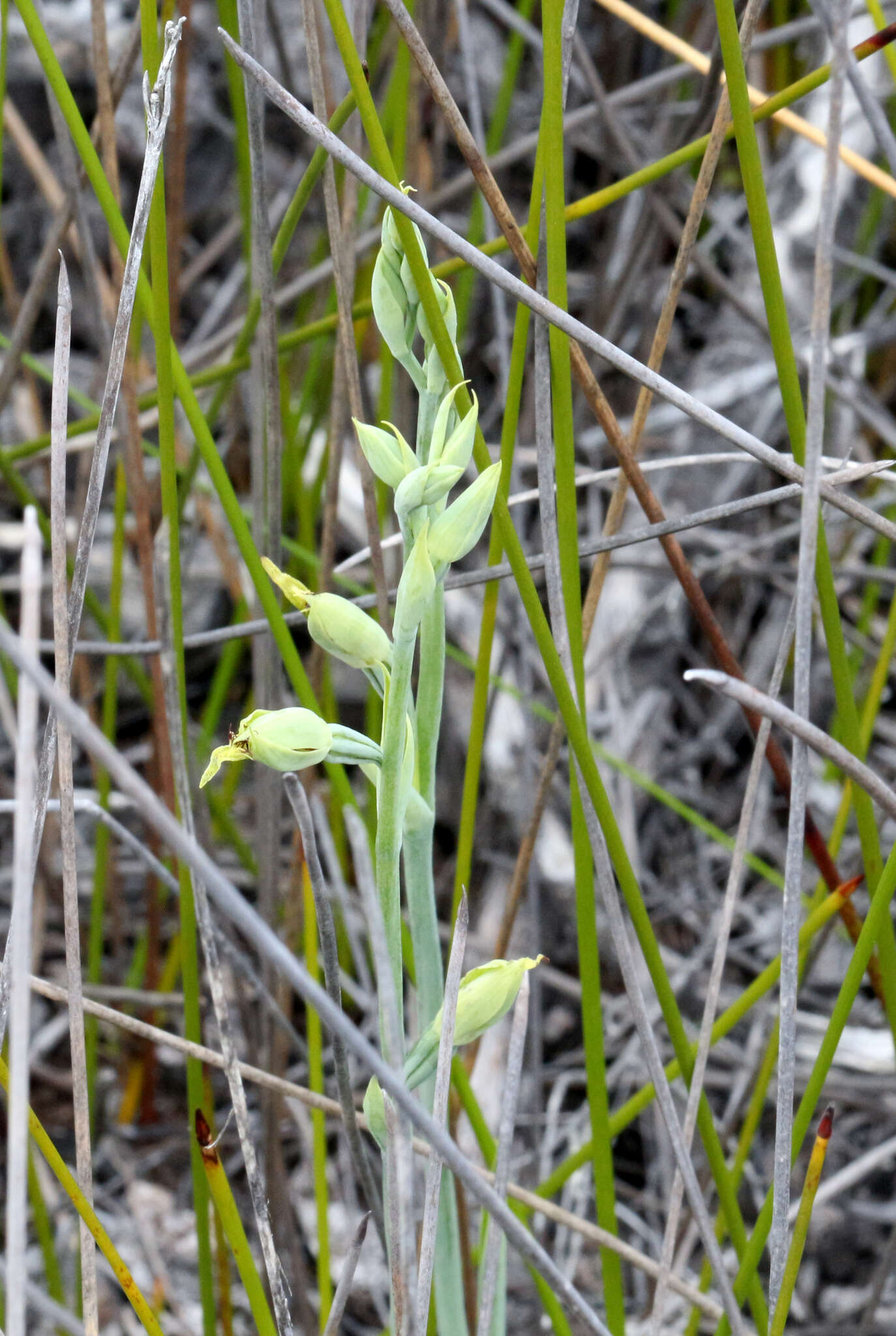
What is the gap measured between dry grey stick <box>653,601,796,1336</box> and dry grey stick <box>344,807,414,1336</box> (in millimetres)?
186

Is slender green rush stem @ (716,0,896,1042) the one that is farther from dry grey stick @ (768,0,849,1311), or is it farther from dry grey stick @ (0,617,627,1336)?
dry grey stick @ (0,617,627,1336)

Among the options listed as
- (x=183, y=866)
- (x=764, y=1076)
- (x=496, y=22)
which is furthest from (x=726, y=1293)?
(x=496, y=22)

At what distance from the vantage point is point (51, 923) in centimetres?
154

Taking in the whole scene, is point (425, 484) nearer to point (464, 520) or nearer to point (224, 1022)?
point (464, 520)

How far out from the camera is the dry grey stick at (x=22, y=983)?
0.40m

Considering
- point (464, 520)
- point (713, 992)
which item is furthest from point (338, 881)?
point (713, 992)

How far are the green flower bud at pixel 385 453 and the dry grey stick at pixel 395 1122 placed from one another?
17 centimetres

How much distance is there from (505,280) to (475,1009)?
1.25ft

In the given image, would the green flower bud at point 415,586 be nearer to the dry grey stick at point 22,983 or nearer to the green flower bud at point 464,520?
the green flower bud at point 464,520

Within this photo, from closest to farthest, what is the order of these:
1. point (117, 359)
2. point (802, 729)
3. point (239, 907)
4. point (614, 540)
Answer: point (239, 907) < point (802, 729) < point (117, 359) < point (614, 540)

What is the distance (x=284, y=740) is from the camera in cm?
50

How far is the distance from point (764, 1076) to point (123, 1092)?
0.84 metres

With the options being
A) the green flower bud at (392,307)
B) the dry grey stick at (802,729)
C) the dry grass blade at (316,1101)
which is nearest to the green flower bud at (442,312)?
the green flower bud at (392,307)

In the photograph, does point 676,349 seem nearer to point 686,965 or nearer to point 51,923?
point 686,965
